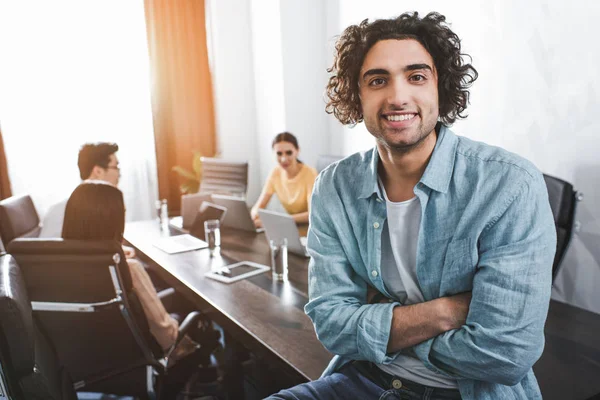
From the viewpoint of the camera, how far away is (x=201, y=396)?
2.20 metres

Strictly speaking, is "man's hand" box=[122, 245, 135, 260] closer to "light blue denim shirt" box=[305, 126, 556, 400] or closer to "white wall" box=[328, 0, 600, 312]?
"light blue denim shirt" box=[305, 126, 556, 400]

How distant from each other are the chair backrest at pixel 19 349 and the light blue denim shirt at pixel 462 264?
2.31 feet

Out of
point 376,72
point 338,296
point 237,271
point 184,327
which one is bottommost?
point 184,327

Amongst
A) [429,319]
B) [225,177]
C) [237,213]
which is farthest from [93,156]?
[429,319]

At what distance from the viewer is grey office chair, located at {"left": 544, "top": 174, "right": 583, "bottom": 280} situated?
1.74 metres

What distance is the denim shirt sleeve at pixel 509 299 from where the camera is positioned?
100cm

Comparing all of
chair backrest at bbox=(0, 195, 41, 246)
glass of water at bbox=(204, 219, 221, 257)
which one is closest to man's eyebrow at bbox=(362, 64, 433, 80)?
glass of water at bbox=(204, 219, 221, 257)

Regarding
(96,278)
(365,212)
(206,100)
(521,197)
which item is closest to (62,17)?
(206,100)

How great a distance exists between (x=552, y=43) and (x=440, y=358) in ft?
6.90

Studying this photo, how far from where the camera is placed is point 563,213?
5.78 feet

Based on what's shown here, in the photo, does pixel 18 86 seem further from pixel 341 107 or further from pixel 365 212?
pixel 365 212

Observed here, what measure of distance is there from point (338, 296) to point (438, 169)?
1.27ft

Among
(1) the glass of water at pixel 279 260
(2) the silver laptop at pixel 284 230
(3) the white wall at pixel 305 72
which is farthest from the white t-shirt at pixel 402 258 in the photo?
(3) the white wall at pixel 305 72

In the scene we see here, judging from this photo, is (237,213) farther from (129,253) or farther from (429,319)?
(429,319)
